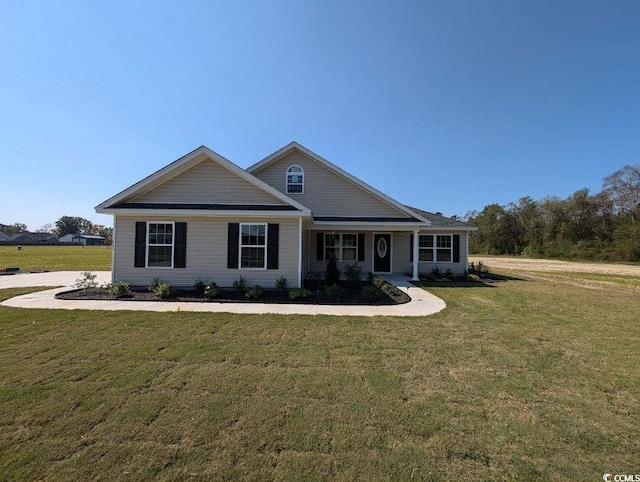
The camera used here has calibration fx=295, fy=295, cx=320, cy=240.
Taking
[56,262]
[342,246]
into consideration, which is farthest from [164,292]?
[56,262]

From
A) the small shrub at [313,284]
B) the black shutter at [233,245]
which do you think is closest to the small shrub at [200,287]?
the black shutter at [233,245]

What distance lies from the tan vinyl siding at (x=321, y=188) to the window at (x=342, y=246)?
1.47m

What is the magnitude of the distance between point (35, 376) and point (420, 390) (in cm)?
518

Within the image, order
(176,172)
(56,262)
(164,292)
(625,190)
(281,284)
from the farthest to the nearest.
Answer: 1. (625,190)
2. (56,262)
3. (176,172)
4. (281,284)
5. (164,292)

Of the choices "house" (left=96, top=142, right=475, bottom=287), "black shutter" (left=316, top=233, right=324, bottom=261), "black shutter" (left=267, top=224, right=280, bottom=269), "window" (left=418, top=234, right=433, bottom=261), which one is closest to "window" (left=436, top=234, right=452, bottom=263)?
"window" (left=418, top=234, right=433, bottom=261)

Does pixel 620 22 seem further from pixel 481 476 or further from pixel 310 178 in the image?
pixel 481 476

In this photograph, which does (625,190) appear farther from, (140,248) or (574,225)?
(140,248)

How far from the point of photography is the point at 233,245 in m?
10.8

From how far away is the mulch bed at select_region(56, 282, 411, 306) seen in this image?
9.09 m

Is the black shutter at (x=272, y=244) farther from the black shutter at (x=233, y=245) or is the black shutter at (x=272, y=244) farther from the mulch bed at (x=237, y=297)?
the black shutter at (x=233, y=245)

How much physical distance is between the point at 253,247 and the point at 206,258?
1.76m

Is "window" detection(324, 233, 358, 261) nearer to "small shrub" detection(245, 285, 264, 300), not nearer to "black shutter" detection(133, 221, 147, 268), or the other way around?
"small shrub" detection(245, 285, 264, 300)

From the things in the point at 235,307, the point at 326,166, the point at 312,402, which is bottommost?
the point at 312,402

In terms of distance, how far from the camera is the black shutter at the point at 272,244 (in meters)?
10.8
